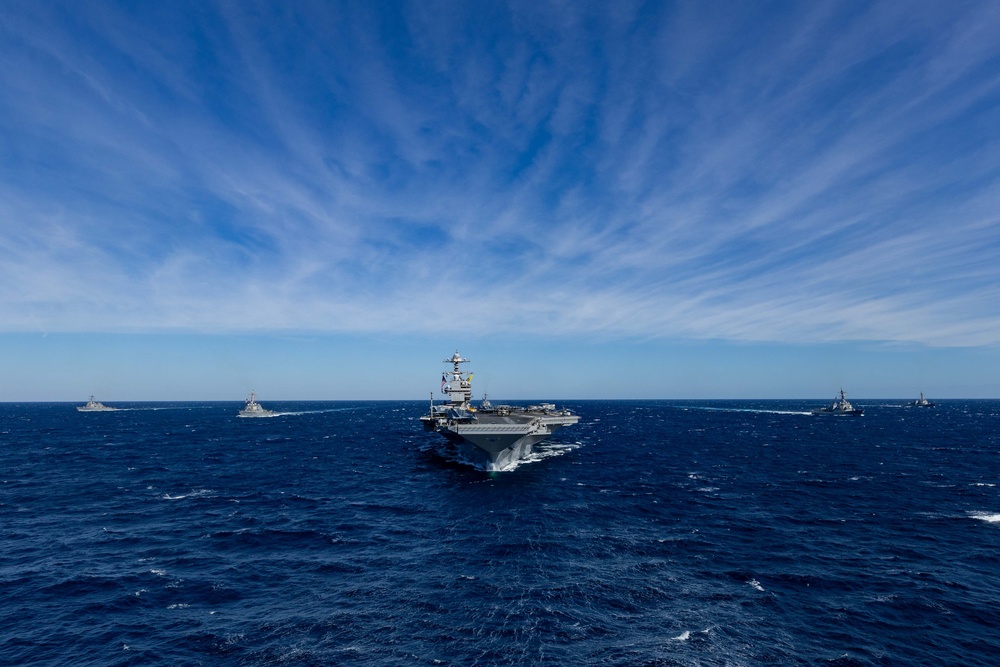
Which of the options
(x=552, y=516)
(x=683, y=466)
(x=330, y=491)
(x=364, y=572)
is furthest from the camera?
(x=683, y=466)

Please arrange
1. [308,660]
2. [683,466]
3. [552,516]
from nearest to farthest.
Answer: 1. [308,660]
2. [552,516]
3. [683,466]

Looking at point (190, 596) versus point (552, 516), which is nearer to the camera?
point (190, 596)

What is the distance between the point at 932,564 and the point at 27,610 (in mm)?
62010

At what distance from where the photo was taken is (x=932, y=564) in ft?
121

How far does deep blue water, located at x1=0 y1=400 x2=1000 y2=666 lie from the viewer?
26016 mm

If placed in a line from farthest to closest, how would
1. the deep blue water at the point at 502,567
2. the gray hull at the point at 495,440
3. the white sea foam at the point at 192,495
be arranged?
the gray hull at the point at 495,440, the white sea foam at the point at 192,495, the deep blue water at the point at 502,567

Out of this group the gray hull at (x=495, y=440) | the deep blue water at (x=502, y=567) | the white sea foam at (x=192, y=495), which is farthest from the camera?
the gray hull at (x=495, y=440)

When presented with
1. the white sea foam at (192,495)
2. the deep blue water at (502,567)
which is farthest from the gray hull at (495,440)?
the white sea foam at (192,495)

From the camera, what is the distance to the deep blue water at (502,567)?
2602 centimetres

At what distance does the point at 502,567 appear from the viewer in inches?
1430

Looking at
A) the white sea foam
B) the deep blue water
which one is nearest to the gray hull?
the deep blue water

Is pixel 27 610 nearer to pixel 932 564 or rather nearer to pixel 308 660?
pixel 308 660

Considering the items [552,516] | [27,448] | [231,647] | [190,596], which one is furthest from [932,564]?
[27,448]

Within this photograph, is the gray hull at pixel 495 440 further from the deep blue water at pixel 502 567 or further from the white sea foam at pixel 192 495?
the white sea foam at pixel 192 495
